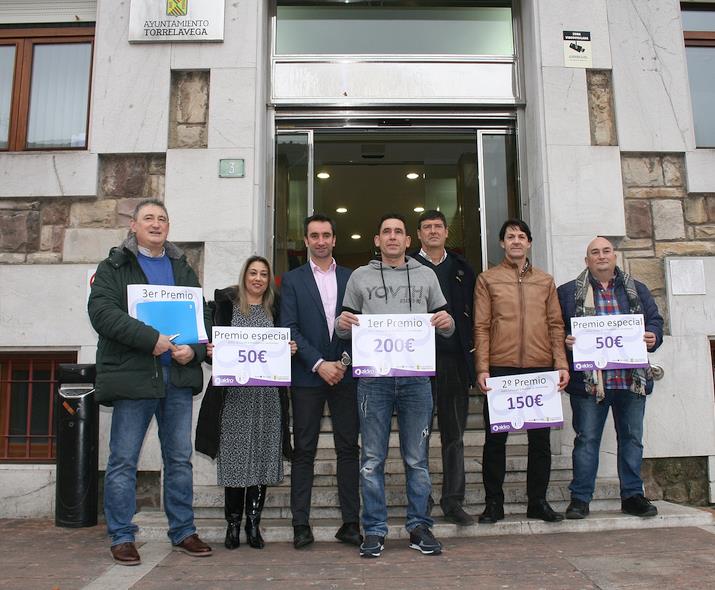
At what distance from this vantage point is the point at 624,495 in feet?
16.0

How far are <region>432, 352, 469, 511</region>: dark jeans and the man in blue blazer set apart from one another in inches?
27.4

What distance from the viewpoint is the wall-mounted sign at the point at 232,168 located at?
5.94 m

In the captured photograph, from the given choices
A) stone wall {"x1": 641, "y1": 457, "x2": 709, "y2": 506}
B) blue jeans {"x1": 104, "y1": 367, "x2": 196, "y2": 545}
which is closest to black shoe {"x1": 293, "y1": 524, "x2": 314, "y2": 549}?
blue jeans {"x1": 104, "y1": 367, "x2": 196, "y2": 545}

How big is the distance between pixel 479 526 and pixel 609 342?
1.64 meters

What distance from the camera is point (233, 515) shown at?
430cm

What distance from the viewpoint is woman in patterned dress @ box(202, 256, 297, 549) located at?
13.9 ft

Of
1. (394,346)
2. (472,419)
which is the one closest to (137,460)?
(394,346)

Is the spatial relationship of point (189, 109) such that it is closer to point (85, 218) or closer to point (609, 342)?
point (85, 218)

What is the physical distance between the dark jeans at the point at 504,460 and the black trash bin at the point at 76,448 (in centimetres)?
323

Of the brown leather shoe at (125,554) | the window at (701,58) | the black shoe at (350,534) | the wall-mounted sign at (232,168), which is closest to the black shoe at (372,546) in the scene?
the black shoe at (350,534)

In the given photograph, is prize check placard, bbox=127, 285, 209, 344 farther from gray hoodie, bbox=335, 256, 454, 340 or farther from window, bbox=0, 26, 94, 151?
window, bbox=0, 26, 94, 151

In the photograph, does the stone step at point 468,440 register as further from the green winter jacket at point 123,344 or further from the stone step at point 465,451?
the green winter jacket at point 123,344

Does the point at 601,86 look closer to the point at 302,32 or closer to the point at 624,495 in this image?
the point at 302,32

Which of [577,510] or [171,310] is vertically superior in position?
[171,310]
